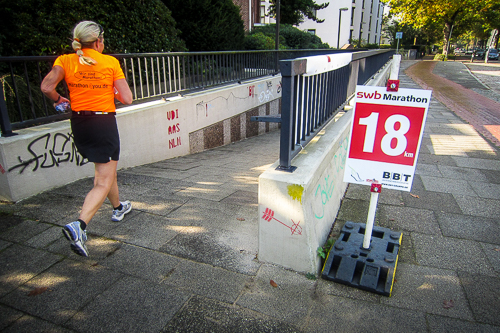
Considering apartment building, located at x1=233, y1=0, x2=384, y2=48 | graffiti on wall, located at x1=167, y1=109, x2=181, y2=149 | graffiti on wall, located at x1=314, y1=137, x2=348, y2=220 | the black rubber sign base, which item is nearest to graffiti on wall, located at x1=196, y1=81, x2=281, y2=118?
graffiti on wall, located at x1=167, y1=109, x2=181, y2=149

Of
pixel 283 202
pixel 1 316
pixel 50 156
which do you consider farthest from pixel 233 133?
pixel 1 316

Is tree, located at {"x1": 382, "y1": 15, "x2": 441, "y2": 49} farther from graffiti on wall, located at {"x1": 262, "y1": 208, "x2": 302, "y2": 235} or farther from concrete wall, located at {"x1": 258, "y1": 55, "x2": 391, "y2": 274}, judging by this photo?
graffiti on wall, located at {"x1": 262, "y1": 208, "x2": 302, "y2": 235}

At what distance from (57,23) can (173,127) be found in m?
3.38

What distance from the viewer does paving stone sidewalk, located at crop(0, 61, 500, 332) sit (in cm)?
227

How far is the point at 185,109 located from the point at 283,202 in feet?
17.1

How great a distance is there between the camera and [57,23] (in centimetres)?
720

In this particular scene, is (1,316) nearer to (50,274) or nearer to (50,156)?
(50,274)

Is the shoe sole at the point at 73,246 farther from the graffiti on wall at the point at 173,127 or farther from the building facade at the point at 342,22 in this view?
the building facade at the point at 342,22

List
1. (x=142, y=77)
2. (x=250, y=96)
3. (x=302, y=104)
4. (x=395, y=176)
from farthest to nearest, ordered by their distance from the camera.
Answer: (x=250, y=96) → (x=142, y=77) → (x=302, y=104) → (x=395, y=176)

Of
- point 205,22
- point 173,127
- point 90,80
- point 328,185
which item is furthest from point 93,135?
point 205,22

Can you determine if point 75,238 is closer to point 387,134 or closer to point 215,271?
point 215,271

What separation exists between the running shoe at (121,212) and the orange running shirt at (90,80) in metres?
1.11

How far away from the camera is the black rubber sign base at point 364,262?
2.60 meters

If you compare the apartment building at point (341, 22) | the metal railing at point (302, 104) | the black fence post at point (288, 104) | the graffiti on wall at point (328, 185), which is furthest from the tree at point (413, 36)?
the black fence post at point (288, 104)
